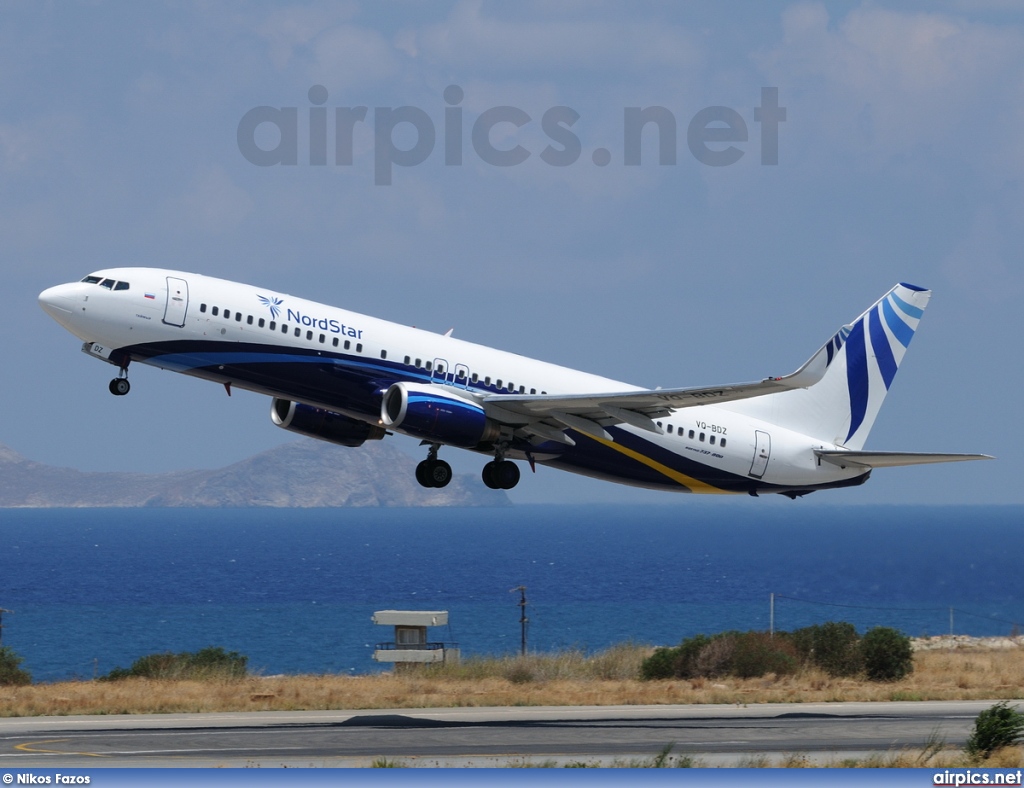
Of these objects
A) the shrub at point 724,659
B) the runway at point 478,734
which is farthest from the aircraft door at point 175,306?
the shrub at point 724,659

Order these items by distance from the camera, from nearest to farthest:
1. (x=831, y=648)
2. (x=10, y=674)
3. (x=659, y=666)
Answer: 1. (x=659, y=666)
2. (x=831, y=648)
3. (x=10, y=674)

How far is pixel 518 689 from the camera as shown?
60156mm

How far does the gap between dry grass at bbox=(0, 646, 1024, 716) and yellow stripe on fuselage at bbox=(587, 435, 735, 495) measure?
29.1 feet

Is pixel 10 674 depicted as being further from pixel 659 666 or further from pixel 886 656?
pixel 886 656

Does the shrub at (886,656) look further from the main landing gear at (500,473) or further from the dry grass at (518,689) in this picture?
the main landing gear at (500,473)

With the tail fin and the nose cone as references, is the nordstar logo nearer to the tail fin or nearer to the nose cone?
the nose cone

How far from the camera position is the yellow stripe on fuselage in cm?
4722

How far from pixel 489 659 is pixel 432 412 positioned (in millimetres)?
31951

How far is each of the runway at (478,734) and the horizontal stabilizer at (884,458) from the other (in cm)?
839

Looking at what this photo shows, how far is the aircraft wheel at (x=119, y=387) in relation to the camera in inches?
1665

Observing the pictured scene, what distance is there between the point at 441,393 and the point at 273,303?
5731mm

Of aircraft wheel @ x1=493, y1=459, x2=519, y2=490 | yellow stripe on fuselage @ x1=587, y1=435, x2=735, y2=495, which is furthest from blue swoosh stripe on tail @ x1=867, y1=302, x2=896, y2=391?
aircraft wheel @ x1=493, y1=459, x2=519, y2=490

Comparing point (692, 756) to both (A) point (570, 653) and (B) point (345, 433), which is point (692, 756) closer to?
(B) point (345, 433)

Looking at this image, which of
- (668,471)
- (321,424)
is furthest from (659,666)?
(321,424)
